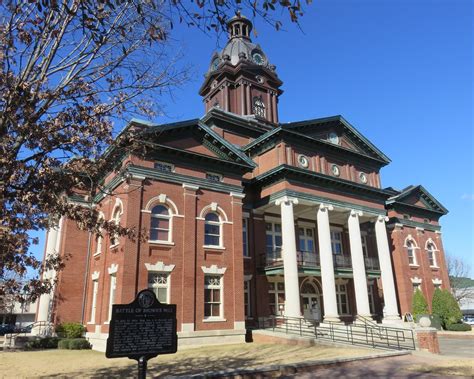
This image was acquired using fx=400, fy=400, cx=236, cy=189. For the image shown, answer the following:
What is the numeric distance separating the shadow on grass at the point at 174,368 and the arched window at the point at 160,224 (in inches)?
284

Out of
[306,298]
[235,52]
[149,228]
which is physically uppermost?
[235,52]

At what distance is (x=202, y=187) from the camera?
23453mm

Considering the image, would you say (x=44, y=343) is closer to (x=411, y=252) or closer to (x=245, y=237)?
(x=245, y=237)

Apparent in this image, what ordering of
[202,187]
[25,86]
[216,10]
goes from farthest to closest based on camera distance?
[202,187] → [25,86] → [216,10]

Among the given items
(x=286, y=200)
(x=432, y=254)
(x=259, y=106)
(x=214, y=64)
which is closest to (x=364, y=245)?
(x=432, y=254)

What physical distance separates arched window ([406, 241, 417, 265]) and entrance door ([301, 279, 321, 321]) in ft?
36.5

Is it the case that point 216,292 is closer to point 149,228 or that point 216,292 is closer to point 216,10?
point 149,228

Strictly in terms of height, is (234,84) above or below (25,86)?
above

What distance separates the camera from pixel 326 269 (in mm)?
25219

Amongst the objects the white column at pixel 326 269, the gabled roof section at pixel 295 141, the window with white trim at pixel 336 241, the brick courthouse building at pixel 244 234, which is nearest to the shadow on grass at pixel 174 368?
the brick courthouse building at pixel 244 234

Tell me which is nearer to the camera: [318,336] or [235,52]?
[318,336]

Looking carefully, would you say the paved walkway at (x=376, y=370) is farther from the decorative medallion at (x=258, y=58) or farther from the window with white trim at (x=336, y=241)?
the decorative medallion at (x=258, y=58)

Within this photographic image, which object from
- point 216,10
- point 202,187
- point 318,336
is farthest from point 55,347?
point 216,10

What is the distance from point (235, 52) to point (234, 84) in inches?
164
